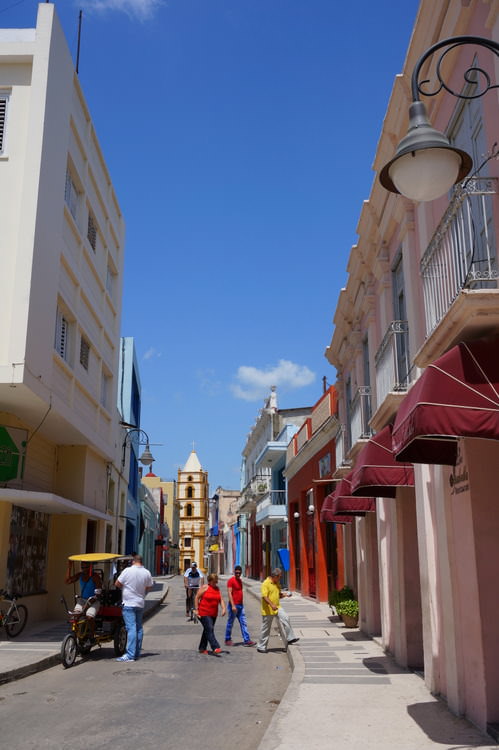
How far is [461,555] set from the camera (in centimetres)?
744

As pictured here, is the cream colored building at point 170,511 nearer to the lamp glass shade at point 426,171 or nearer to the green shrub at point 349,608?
the green shrub at point 349,608

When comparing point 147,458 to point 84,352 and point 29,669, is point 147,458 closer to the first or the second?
point 84,352

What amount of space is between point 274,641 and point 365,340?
22.8 feet

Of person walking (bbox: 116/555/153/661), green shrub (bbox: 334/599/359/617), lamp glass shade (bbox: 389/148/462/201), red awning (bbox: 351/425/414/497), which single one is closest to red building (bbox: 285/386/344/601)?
green shrub (bbox: 334/599/359/617)

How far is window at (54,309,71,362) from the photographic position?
17.9 m

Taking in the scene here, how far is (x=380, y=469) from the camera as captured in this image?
1018 centimetres

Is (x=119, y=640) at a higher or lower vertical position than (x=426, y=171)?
lower

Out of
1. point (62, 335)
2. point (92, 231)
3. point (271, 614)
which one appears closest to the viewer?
point (271, 614)

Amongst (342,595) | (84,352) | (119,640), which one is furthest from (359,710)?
(84,352)

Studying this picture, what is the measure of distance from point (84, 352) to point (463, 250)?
15792mm

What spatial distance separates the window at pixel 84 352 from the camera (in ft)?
67.8

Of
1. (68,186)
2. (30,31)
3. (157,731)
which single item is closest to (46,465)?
(68,186)

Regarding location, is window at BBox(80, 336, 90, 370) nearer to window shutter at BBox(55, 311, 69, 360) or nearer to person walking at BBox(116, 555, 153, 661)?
window shutter at BBox(55, 311, 69, 360)

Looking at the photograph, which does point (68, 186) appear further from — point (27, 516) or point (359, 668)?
point (359, 668)
